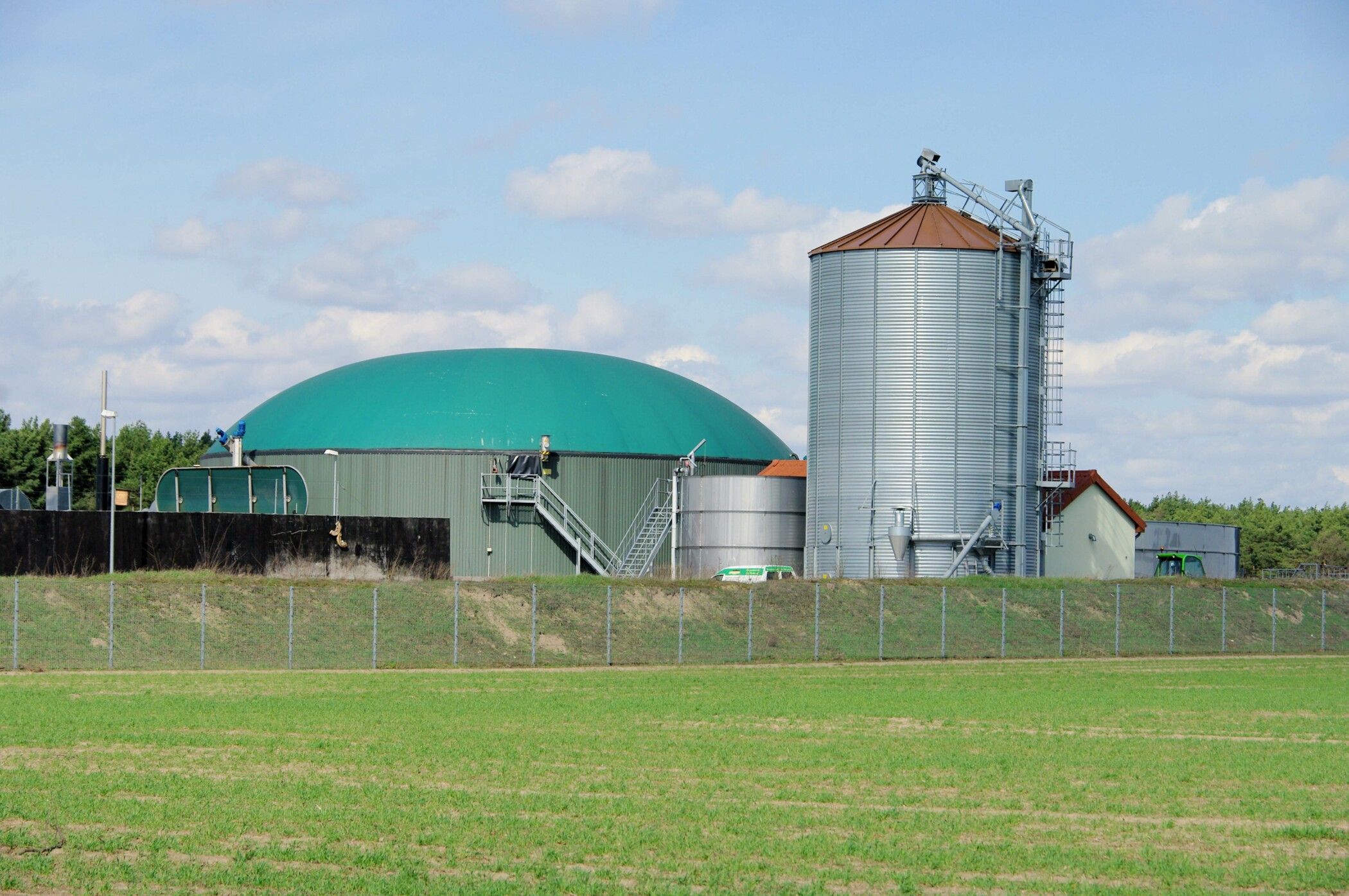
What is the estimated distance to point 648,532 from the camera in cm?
6969

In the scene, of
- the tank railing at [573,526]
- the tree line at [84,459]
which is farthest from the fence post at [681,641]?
the tree line at [84,459]

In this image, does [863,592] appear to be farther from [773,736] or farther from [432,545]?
[773,736]

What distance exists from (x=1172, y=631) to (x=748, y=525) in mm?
20037

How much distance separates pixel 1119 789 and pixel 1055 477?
45833 mm

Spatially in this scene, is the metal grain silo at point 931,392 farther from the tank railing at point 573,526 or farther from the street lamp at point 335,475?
the street lamp at point 335,475

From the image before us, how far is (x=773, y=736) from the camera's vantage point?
2508 cm

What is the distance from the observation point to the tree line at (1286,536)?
168m

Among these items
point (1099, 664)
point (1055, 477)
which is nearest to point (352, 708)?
point (1099, 664)

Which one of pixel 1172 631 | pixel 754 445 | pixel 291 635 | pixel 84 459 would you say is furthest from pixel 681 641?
pixel 84 459

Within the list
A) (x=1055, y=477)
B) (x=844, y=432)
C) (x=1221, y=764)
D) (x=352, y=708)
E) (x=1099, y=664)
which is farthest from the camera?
(x=1055, y=477)

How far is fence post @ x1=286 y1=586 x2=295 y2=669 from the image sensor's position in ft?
128

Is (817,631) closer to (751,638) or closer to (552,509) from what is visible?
(751,638)

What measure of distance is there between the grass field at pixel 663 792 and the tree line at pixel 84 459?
7170 cm

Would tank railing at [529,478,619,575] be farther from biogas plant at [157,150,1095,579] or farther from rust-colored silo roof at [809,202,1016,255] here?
rust-colored silo roof at [809,202,1016,255]
